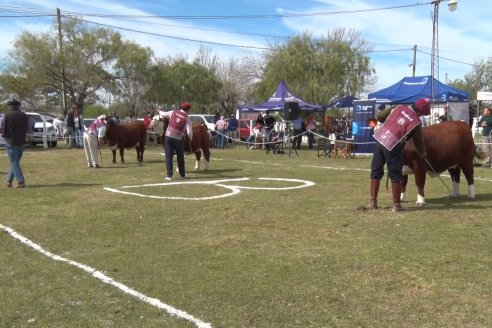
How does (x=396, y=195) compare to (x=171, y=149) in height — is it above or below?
below

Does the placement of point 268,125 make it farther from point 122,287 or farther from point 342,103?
point 122,287

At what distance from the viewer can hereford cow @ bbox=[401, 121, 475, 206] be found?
8570 mm

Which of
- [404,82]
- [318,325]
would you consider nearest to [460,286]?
[318,325]

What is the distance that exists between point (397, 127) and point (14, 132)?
320 inches

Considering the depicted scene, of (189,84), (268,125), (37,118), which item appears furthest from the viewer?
(189,84)

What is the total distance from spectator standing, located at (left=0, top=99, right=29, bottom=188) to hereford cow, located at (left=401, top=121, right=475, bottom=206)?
8.08 metres

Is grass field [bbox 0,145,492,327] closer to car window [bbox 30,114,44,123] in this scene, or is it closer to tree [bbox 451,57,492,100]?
car window [bbox 30,114,44,123]

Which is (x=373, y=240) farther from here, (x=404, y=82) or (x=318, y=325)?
(x=404, y=82)

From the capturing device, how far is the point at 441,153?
8.81 m

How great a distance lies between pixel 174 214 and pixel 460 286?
4.71 meters

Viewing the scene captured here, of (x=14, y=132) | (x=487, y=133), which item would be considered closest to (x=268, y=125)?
(x=487, y=133)

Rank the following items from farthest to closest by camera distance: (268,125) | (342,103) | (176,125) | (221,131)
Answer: (221,131) < (342,103) < (268,125) < (176,125)

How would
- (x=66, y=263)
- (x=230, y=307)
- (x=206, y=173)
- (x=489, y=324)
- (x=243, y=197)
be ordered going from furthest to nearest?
(x=206, y=173) → (x=243, y=197) → (x=66, y=263) → (x=230, y=307) → (x=489, y=324)

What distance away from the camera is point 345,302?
4457 mm
